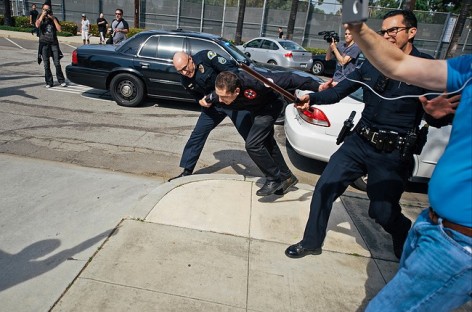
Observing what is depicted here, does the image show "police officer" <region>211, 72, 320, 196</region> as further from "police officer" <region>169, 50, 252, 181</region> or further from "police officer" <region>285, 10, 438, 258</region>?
"police officer" <region>285, 10, 438, 258</region>

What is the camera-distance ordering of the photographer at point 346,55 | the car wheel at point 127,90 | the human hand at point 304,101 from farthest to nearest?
the car wheel at point 127,90 → the photographer at point 346,55 → the human hand at point 304,101

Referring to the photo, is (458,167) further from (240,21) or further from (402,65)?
(240,21)

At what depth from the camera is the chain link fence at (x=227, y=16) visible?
82.3 ft

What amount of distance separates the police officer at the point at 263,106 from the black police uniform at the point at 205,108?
0.26m

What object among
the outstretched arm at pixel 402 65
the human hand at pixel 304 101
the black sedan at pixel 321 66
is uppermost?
the outstretched arm at pixel 402 65

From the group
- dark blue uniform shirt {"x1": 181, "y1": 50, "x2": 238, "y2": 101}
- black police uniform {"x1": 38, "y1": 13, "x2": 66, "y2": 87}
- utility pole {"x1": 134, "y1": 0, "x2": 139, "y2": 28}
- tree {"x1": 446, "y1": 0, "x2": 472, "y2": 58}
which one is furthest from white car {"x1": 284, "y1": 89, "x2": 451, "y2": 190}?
utility pole {"x1": 134, "y1": 0, "x2": 139, "y2": 28}

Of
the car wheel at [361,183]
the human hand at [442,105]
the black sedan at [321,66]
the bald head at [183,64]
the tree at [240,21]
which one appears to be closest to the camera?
the human hand at [442,105]

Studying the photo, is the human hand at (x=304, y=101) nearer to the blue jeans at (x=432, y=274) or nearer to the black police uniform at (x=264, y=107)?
the black police uniform at (x=264, y=107)

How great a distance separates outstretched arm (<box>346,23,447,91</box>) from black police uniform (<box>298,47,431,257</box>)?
42.6 inches

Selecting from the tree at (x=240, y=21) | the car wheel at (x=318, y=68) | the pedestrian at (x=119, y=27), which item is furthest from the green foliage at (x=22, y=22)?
the car wheel at (x=318, y=68)

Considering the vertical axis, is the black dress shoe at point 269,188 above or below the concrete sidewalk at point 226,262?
above

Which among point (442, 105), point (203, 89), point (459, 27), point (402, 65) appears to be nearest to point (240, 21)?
point (459, 27)

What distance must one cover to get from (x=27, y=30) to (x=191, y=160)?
22.2m

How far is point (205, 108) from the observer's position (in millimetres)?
4203
